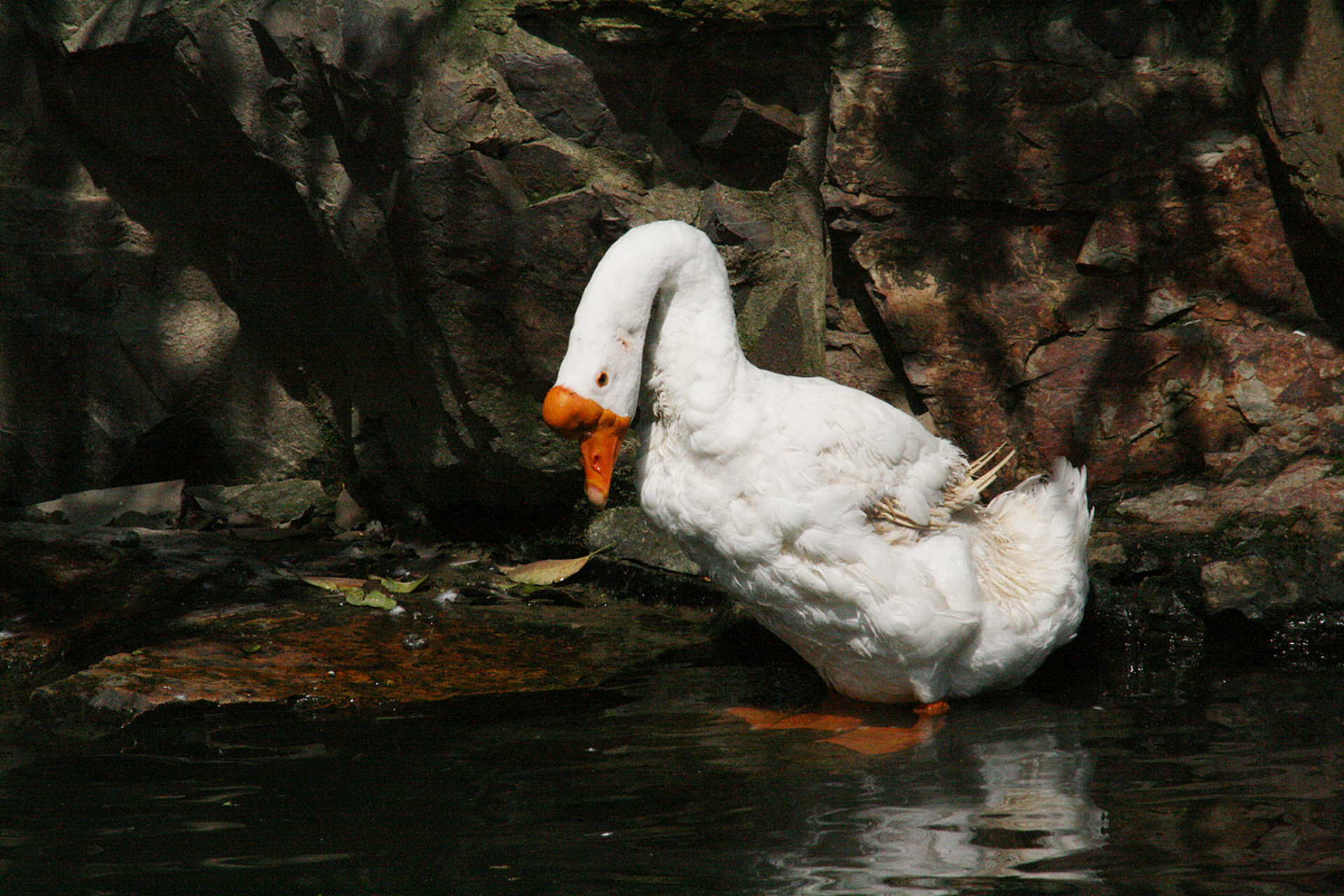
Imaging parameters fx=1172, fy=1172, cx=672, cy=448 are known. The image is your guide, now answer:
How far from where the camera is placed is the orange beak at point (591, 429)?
308cm

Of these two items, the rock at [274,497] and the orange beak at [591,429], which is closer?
the orange beak at [591,429]

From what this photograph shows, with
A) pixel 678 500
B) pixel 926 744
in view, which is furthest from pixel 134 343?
pixel 926 744

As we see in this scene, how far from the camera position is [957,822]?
2.46m

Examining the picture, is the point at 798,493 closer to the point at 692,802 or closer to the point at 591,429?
the point at 591,429

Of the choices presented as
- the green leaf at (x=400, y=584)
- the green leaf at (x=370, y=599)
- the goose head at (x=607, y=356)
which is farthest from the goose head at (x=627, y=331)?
the green leaf at (x=400, y=584)

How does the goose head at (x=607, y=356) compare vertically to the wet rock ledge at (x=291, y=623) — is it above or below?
above

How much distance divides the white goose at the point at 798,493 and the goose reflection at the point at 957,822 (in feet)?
1.11

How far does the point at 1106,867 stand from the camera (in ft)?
7.22

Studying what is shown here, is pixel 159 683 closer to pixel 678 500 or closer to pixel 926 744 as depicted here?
pixel 678 500

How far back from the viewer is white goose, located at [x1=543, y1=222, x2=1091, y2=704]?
3.15 metres

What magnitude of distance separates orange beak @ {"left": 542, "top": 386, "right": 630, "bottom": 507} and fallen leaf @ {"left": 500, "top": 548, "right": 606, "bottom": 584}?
137 centimetres

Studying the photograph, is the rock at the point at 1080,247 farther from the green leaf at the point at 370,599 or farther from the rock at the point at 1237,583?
the green leaf at the point at 370,599

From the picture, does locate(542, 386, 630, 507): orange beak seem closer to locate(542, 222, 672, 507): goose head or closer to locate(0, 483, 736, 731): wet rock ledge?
locate(542, 222, 672, 507): goose head

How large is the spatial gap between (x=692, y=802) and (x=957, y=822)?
1.88ft
